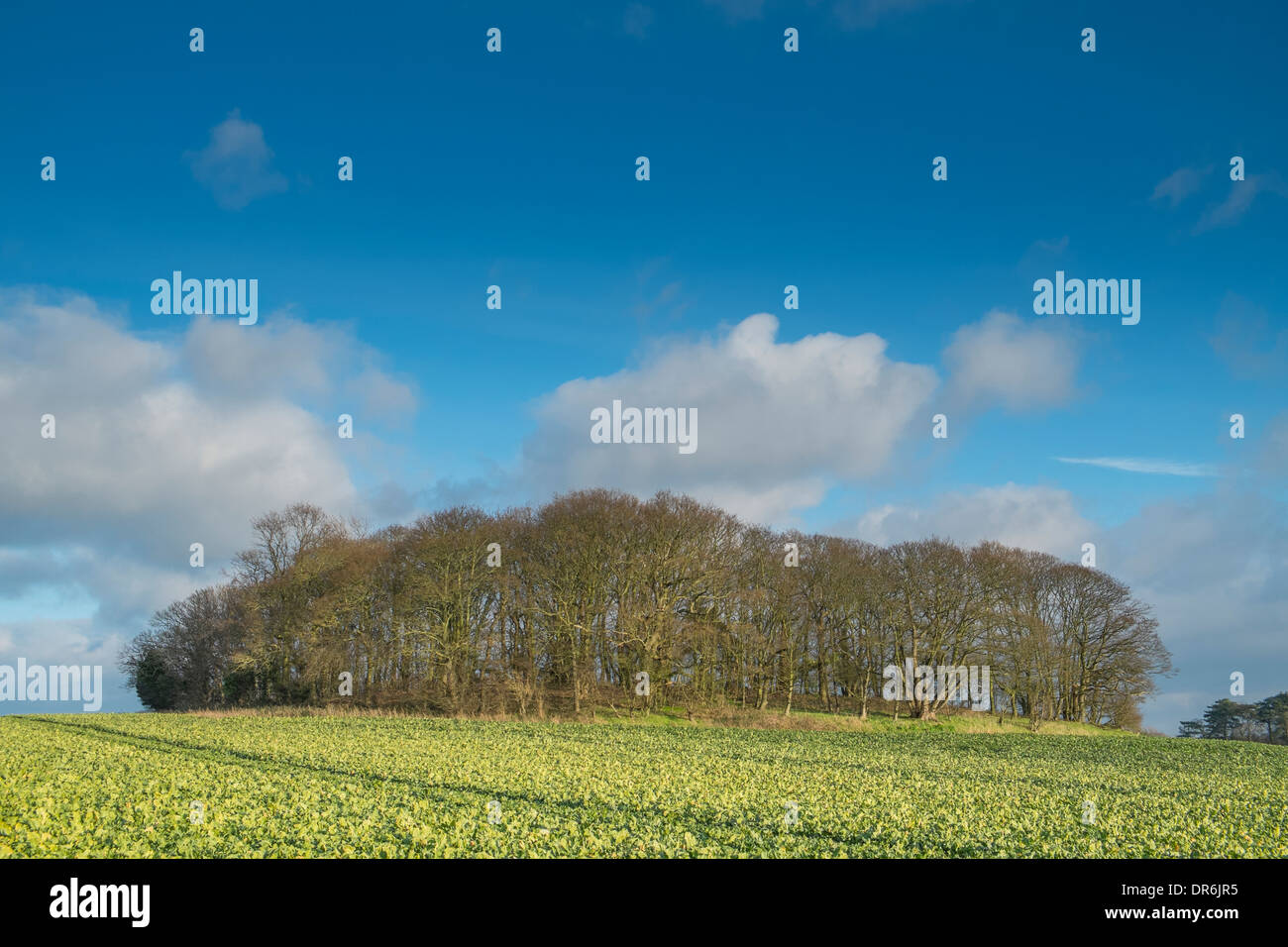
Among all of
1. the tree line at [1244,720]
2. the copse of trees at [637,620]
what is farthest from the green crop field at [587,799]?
the tree line at [1244,720]

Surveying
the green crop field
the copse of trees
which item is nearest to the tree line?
the copse of trees

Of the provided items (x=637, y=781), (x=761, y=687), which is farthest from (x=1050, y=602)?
(x=637, y=781)

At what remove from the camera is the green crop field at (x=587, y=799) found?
14.2 meters

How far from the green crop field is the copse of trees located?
16.6m

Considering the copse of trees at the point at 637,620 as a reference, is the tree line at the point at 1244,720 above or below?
below

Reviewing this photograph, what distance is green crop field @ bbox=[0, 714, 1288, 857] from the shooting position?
561 inches

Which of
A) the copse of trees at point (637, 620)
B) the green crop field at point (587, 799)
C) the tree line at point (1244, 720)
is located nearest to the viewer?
the green crop field at point (587, 799)

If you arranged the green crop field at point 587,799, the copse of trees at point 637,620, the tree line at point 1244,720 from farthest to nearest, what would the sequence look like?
1. the tree line at point 1244,720
2. the copse of trees at point 637,620
3. the green crop field at point 587,799

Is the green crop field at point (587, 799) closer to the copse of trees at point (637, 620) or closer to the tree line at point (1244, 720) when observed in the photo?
the copse of trees at point (637, 620)

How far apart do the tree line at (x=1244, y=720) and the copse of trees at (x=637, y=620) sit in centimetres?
2028

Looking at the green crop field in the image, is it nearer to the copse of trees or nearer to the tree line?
the copse of trees

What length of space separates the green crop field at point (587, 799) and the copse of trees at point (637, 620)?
54.6 feet

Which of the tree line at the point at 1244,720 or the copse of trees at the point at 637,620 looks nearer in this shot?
the copse of trees at the point at 637,620
